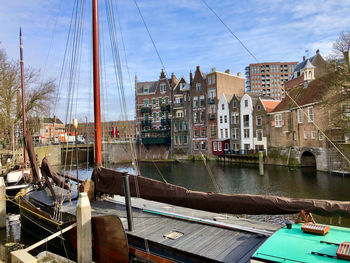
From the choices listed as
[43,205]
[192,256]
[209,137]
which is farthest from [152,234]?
[209,137]

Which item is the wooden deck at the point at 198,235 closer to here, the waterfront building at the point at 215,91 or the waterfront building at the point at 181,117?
the waterfront building at the point at 215,91

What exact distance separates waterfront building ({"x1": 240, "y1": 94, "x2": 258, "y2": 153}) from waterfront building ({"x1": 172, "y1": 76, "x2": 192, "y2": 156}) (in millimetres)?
11389

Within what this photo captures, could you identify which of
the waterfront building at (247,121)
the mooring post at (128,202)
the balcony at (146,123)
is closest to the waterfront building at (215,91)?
the waterfront building at (247,121)

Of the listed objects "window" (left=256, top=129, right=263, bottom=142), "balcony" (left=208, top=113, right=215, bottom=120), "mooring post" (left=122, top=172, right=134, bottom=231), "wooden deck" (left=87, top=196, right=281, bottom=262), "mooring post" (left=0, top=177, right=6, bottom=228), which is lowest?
"mooring post" (left=0, top=177, right=6, bottom=228)

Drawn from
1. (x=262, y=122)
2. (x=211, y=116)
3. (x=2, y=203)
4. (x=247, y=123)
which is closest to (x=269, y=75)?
(x=211, y=116)

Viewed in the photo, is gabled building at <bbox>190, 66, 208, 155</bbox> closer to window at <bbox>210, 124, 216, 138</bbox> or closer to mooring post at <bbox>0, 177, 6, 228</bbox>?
window at <bbox>210, 124, 216, 138</bbox>

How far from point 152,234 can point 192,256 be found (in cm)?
158

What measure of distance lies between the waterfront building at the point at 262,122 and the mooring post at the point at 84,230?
3966 centimetres

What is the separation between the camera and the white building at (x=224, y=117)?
50.9 meters

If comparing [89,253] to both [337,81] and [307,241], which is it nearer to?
[307,241]

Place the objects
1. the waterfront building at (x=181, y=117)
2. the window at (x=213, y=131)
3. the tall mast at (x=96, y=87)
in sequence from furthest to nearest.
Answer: the waterfront building at (x=181, y=117), the window at (x=213, y=131), the tall mast at (x=96, y=87)

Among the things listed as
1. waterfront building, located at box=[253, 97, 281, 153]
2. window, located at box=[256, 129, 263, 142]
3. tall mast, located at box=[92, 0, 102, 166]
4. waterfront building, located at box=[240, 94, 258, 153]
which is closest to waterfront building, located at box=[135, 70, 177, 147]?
waterfront building, located at box=[240, 94, 258, 153]

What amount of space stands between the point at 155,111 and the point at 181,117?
6.90m

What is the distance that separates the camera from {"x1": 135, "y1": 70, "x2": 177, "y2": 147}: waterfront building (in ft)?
189
